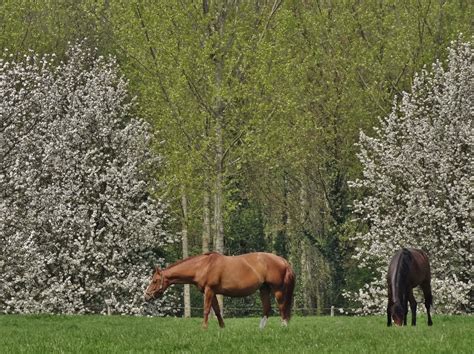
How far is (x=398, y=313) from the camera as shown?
20.8 meters

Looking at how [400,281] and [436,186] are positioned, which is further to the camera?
[436,186]

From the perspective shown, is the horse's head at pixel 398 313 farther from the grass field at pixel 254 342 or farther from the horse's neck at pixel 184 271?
the horse's neck at pixel 184 271

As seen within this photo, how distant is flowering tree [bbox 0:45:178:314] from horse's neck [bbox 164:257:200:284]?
625 inches

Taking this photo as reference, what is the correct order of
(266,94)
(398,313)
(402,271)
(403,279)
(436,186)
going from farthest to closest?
(266,94), (436,186), (402,271), (403,279), (398,313)

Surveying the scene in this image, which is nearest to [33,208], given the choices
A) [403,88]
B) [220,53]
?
[220,53]

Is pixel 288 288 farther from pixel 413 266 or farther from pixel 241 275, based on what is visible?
pixel 413 266

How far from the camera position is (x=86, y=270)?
40062mm

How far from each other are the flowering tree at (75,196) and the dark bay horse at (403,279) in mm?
19216

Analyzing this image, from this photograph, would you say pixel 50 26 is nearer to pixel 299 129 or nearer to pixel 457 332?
pixel 299 129

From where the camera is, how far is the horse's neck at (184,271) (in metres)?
21.9

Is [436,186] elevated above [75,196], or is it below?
below

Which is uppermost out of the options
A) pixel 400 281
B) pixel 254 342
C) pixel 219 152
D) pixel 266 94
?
pixel 266 94

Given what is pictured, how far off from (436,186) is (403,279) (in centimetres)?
1729

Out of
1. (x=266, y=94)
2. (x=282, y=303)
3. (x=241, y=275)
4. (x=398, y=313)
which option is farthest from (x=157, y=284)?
(x=266, y=94)
